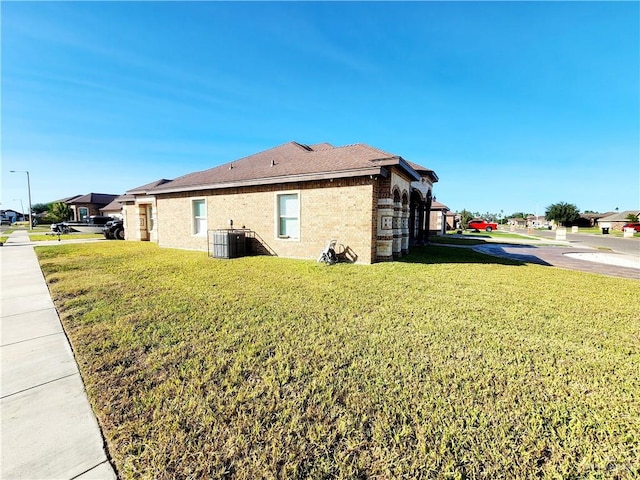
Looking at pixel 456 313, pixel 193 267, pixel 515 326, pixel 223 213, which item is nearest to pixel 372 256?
pixel 456 313

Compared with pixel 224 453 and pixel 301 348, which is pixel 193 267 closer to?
pixel 301 348

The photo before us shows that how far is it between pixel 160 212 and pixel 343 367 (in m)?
16.3

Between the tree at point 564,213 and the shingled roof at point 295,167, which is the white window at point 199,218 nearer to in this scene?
the shingled roof at point 295,167

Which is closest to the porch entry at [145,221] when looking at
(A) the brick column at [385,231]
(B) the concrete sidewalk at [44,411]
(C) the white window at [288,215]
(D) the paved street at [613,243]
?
(C) the white window at [288,215]

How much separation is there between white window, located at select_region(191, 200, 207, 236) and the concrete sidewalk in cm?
960

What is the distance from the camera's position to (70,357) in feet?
11.1

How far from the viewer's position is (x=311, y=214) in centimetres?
1034

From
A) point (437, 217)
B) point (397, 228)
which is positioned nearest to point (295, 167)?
point (397, 228)

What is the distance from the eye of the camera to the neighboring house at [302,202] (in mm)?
9383

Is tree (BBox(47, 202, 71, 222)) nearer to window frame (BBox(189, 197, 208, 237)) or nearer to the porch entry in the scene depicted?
the porch entry

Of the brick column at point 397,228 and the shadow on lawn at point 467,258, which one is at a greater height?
the brick column at point 397,228

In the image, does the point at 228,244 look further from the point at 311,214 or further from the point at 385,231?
the point at 385,231

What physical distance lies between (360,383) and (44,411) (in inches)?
118

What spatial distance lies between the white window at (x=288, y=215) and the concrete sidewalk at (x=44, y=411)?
24.6 feet
